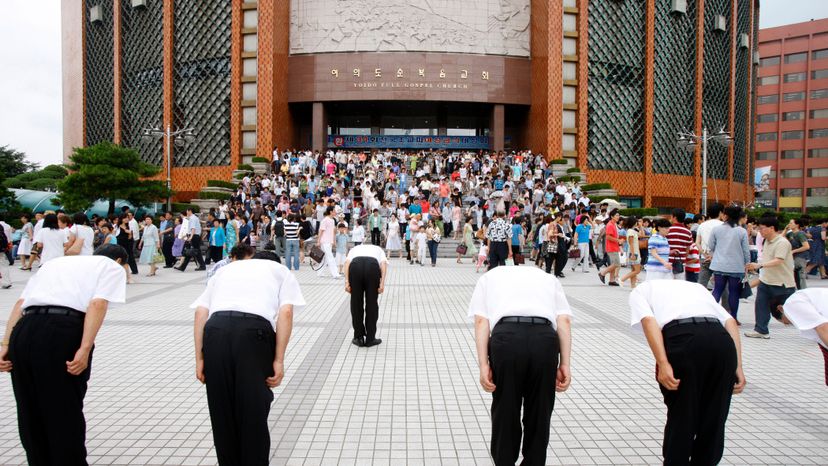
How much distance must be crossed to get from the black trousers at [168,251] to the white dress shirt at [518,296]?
532 inches

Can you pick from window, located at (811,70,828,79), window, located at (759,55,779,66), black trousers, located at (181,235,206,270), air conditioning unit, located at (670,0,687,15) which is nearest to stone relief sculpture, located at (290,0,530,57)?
air conditioning unit, located at (670,0,687,15)

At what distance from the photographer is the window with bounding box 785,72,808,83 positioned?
188ft

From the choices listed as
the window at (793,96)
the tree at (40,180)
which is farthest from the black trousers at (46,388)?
the window at (793,96)

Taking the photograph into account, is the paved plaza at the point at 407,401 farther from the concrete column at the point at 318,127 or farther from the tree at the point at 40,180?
the tree at the point at 40,180

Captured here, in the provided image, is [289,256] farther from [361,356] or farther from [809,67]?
[809,67]

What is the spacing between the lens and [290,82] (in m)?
30.0

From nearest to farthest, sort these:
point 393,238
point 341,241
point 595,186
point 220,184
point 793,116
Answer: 1. point 341,241
2. point 393,238
3. point 595,186
4. point 220,184
5. point 793,116

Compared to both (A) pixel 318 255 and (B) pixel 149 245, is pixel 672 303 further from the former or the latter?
(B) pixel 149 245

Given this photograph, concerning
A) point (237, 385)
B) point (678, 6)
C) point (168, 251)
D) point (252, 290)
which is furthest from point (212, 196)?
point (678, 6)

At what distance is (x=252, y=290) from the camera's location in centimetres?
275

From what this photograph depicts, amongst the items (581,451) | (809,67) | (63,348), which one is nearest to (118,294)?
(63,348)

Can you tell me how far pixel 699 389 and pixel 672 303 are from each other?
43cm

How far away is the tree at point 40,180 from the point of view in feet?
99.5

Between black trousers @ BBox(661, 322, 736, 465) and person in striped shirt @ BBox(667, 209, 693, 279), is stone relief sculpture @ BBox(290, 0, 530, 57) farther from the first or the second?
black trousers @ BBox(661, 322, 736, 465)
